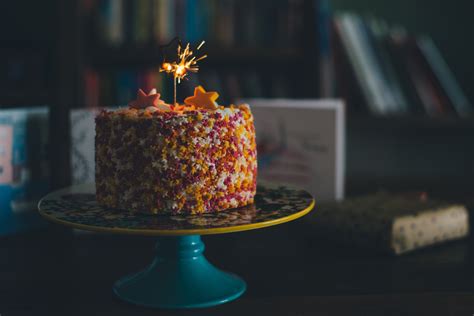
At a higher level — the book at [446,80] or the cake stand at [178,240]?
the book at [446,80]

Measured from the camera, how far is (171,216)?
2.66ft

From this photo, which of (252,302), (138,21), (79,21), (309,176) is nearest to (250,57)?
(138,21)

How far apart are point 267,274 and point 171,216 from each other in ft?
0.66

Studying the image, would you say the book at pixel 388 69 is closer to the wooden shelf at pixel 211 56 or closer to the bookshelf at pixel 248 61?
the bookshelf at pixel 248 61

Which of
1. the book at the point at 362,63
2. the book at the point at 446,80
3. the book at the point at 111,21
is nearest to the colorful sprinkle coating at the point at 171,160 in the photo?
the book at the point at 111,21

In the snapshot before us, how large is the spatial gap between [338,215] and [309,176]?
275 mm

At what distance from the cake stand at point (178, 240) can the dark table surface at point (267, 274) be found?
0.9 inches

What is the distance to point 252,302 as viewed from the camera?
803mm

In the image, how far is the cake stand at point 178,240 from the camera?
2.46 feet

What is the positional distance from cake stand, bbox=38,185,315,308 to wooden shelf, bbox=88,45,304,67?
0.82 meters

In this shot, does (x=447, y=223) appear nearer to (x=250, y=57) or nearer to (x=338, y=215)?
(x=338, y=215)

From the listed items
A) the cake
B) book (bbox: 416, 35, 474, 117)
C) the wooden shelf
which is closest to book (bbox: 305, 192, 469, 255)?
the cake

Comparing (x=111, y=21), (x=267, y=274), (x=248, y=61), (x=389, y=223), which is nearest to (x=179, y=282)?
(x=267, y=274)

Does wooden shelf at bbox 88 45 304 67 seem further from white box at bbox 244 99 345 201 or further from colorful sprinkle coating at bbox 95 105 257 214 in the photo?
colorful sprinkle coating at bbox 95 105 257 214
